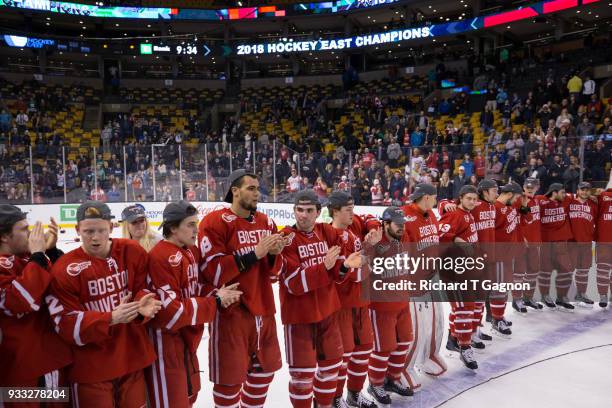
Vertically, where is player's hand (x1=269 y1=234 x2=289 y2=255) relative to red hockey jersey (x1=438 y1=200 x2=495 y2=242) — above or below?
above

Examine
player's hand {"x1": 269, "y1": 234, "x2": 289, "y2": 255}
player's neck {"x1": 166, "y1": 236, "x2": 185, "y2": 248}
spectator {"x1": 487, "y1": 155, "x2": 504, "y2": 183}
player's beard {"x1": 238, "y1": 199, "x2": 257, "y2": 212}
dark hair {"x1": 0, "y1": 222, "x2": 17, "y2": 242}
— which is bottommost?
player's hand {"x1": 269, "y1": 234, "x2": 289, "y2": 255}

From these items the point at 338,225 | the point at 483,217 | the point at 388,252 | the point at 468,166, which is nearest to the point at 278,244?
the point at 338,225

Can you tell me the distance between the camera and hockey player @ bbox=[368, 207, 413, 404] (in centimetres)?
436

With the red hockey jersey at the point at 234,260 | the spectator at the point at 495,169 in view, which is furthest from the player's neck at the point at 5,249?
the spectator at the point at 495,169

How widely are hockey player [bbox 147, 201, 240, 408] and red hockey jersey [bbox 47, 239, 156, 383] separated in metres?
0.10

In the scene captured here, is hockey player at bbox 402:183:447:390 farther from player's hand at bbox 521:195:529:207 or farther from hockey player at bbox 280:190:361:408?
player's hand at bbox 521:195:529:207

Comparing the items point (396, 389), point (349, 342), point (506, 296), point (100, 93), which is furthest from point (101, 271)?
point (100, 93)

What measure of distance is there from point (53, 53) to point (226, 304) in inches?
1127

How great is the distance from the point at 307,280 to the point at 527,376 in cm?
285

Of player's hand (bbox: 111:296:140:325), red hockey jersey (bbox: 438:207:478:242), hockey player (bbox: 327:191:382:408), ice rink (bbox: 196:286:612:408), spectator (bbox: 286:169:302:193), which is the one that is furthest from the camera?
spectator (bbox: 286:169:302:193)

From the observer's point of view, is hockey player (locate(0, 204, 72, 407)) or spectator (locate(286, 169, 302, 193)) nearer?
hockey player (locate(0, 204, 72, 407))

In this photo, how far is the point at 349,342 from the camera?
405 cm

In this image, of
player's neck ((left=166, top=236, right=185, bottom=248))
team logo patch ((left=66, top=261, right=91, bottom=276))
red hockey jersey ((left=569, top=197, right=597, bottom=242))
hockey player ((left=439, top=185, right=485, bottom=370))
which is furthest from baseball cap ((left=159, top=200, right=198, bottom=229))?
red hockey jersey ((left=569, top=197, right=597, bottom=242))

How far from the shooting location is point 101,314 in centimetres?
264
